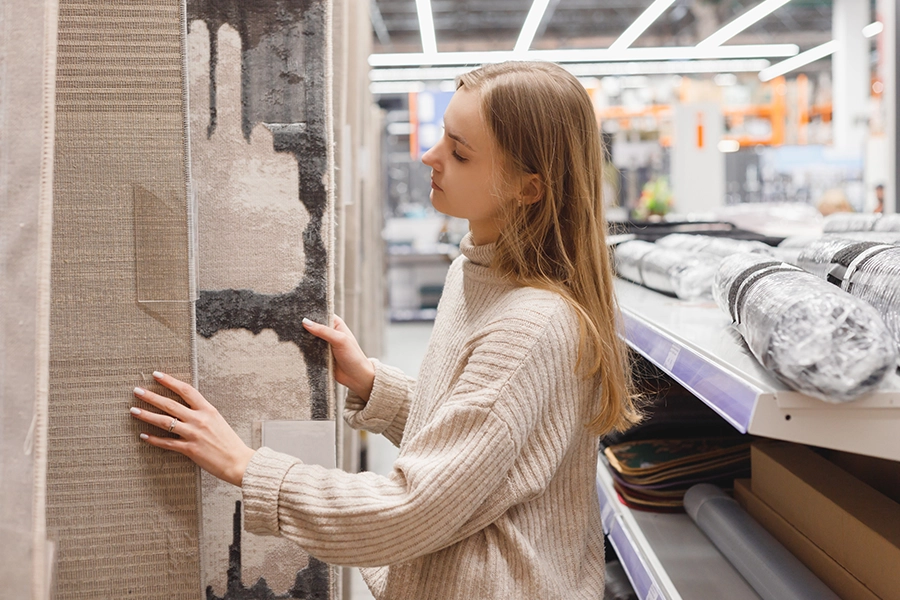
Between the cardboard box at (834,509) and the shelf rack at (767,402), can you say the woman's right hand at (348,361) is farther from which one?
the cardboard box at (834,509)

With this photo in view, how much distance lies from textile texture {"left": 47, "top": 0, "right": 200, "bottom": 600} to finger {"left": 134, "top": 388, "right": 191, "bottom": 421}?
2 centimetres

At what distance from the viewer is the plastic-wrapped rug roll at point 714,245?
5.93ft

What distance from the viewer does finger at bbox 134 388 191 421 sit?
43.9 inches

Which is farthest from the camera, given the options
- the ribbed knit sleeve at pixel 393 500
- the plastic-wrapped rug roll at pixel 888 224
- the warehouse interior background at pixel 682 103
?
the warehouse interior background at pixel 682 103

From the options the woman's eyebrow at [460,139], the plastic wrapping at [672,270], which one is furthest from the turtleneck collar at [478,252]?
the plastic wrapping at [672,270]

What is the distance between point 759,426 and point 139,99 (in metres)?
0.87

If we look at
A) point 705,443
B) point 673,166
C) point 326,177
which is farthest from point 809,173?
point 326,177

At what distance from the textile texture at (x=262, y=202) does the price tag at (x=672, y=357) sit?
1.70 ft

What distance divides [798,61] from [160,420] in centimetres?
1501

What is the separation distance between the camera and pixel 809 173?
906 cm

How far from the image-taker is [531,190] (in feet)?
4.19

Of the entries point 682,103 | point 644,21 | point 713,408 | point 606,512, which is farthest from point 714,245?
point 644,21

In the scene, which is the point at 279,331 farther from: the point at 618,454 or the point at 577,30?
the point at 577,30

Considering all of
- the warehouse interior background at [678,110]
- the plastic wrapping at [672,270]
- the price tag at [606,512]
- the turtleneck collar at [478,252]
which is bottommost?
the price tag at [606,512]
